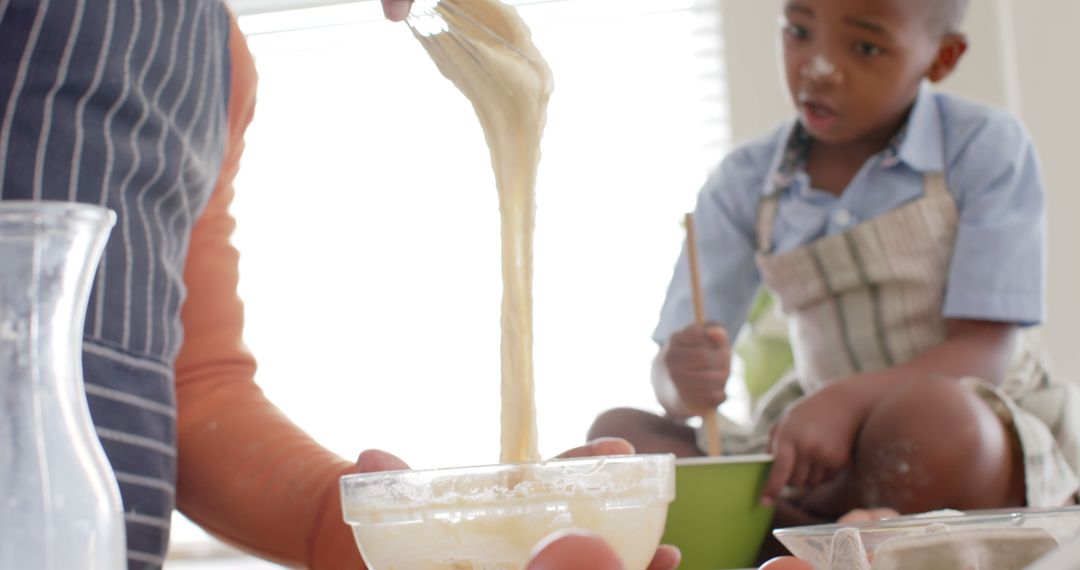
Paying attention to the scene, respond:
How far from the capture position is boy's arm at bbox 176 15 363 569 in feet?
2.36

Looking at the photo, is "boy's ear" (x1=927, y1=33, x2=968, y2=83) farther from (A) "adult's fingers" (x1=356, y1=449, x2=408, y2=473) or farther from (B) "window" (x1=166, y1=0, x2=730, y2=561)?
(A) "adult's fingers" (x1=356, y1=449, x2=408, y2=473)

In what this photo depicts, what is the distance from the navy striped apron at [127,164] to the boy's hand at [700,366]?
58cm

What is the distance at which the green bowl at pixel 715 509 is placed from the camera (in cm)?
100

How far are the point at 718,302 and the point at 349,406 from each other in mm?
1217

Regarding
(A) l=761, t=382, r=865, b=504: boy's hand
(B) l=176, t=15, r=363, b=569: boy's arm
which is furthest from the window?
(B) l=176, t=15, r=363, b=569: boy's arm

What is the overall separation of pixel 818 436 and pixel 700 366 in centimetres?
16

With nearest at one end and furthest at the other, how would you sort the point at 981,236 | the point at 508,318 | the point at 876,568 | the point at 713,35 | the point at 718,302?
the point at 876,568, the point at 508,318, the point at 981,236, the point at 718,302, the point at 713,35

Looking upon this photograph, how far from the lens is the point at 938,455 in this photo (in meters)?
1.04

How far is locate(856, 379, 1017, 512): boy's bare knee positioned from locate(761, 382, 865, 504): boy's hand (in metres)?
0.04

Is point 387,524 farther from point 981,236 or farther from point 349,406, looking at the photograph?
point 349,406

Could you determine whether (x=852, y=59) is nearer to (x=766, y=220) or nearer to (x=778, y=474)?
(x=766, y=220)

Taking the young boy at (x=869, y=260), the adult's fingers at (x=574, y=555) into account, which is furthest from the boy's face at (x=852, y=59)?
the adult's fingers at (x=574, y=555)

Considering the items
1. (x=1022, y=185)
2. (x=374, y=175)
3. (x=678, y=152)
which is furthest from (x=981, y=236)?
(x=374, y=175)

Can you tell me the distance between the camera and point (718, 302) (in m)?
1.53
